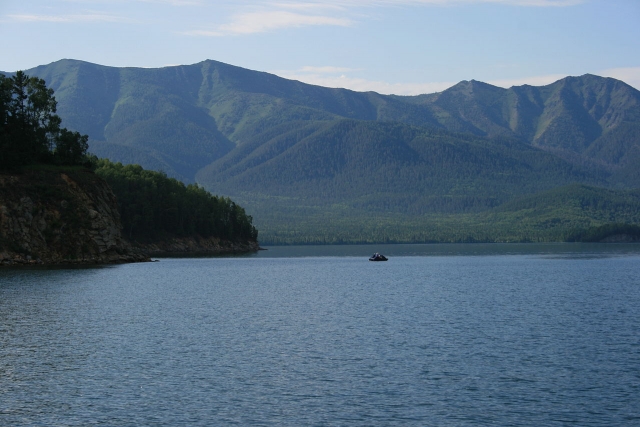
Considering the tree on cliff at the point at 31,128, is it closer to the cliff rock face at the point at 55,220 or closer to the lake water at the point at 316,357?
the cliff rock face at the point at 55,220

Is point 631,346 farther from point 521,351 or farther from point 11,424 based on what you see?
point 11,424

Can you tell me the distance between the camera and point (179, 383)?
152 feet

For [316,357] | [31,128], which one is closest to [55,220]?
[31,128]

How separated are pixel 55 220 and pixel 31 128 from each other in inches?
930

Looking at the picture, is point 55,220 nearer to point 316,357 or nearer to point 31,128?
point 31,128

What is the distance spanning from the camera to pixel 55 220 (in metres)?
133

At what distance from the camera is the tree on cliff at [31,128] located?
140625mm

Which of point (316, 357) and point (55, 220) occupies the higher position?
point (55, 220)

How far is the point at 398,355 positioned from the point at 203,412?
17.3m

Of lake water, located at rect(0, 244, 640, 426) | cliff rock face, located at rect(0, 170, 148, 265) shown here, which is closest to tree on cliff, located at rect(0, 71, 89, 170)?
cliff rock face, located at rect(0, 170, 148, 265)

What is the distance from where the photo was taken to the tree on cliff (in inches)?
5536

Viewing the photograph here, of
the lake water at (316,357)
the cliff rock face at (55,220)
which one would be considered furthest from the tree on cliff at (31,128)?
the lake water at (316,357)

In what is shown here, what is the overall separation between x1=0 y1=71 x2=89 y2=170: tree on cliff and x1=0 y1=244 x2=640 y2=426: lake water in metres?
48.0

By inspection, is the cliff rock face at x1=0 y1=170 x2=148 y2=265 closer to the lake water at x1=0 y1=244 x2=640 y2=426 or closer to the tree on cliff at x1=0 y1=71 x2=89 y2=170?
the tree on cliff at x1=0 y1=71 x2=89 y2=170
